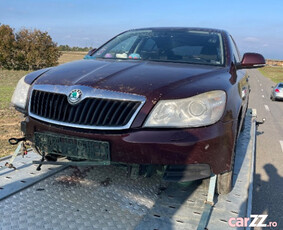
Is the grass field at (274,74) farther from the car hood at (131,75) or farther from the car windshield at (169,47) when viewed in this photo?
the car hood at (131,75)

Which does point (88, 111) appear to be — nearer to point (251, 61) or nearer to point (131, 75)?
point (131, 75)

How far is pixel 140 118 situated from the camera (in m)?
2.24

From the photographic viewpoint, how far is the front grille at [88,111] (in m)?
2.28

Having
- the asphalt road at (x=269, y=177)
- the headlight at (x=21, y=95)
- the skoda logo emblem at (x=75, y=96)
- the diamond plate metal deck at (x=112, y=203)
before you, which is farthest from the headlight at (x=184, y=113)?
the asphalt road at (x=269, y=177)

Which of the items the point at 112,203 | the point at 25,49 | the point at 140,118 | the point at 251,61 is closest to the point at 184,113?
the point at 140,118

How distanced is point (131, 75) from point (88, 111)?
50 cm

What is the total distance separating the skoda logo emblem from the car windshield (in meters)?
1.19

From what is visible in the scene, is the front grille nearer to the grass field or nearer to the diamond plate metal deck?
the diamond plate metal deck

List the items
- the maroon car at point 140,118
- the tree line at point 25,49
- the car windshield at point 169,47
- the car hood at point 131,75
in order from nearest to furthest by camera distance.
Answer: the maroon car at point 140,118
the car hood at point 131,75
the car windshield at point 169,47
the tree line at point 25,49

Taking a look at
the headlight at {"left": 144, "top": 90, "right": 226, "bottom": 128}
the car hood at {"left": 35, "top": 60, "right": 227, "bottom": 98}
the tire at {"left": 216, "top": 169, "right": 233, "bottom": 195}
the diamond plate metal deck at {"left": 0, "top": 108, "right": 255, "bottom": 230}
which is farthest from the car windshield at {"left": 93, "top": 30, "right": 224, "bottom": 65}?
the diamond plate metal deck at {"left": 0, "top": 108, "right": 255, "bottom": 230}

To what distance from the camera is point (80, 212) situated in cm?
246

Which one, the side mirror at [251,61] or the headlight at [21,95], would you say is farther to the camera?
the side mirror at [251,61]

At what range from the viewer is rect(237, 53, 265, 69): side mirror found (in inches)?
140

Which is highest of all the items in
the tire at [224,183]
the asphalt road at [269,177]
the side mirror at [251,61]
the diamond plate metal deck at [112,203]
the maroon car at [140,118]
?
the side mirror at [251,61]
